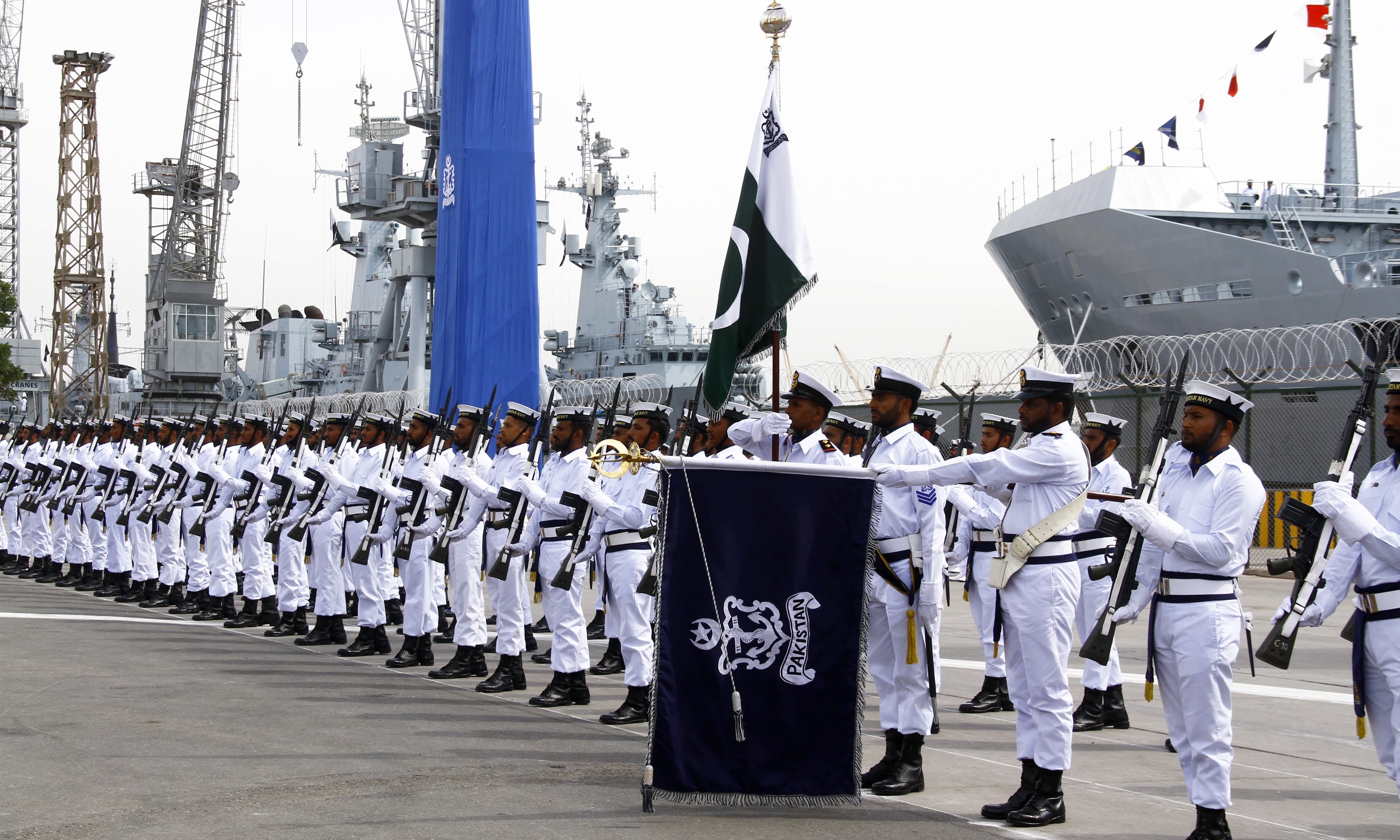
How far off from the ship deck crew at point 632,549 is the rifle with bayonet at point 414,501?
2035 mm

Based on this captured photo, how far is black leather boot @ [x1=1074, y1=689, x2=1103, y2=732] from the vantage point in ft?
24.9

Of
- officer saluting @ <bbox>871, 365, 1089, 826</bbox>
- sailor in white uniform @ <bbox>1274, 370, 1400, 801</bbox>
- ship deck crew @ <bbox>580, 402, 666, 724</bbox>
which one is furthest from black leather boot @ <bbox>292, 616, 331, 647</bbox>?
sailor in white uniform @ <bbox>1274, 370, 1400, 801</bbox>

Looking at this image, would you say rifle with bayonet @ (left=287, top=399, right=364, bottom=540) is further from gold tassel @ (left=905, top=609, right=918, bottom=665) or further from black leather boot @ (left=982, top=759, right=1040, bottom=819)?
black leather boot @ (left=982, top=759, right=1040, bottom=819)

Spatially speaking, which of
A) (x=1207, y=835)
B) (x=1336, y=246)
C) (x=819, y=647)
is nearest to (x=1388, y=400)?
(x=1207, y=835)

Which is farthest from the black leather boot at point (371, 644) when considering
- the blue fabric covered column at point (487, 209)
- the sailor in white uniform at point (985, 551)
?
the blue fabric covered column at point (487, 209)

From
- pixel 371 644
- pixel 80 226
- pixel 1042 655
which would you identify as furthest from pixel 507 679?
pixel 80 226

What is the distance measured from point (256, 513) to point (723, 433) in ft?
15.9

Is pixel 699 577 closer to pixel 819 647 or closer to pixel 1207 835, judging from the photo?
pixel 819 647

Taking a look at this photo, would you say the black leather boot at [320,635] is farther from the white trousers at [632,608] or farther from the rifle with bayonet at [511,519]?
the white trousers at [632,608]

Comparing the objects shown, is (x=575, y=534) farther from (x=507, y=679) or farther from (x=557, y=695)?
(x=507, y=679)

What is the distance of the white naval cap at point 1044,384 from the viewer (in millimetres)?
5648

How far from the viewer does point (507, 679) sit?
8.76 m

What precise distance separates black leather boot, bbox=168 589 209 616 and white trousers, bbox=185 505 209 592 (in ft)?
0.16

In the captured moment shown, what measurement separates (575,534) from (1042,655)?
359 cm
